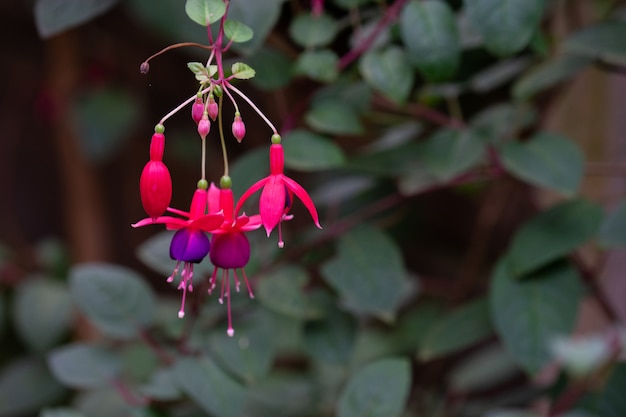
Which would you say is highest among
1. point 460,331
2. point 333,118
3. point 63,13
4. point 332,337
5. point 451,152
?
point 63,13

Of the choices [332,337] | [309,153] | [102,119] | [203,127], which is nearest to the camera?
[203,127]

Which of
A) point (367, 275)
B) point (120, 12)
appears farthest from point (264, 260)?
point (120, 12)

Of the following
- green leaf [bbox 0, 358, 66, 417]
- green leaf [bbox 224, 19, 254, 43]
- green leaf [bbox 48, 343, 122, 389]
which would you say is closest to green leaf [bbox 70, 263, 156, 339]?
green leaf [bbox 48, 343, 122, 389]

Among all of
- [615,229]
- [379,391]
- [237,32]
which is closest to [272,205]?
[237,32]

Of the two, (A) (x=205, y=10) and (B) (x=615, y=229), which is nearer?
(A) (x=205, y=10)

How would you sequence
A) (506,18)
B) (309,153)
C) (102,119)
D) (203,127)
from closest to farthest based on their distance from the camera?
(203,127)
(506,18)
(309,153)
(102,119)

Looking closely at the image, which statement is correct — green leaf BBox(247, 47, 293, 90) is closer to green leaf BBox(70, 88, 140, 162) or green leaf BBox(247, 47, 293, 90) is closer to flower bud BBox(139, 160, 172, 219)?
flower bud BBox(139, 160, 172, 219)

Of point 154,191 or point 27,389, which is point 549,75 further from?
point 27,389
